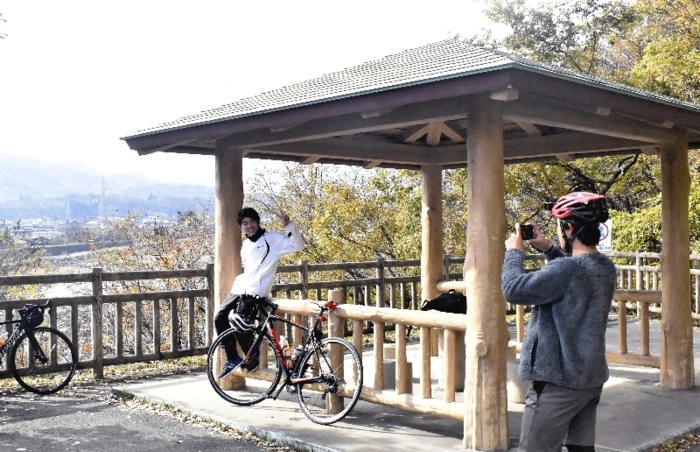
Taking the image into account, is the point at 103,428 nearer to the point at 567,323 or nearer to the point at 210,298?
the point at 210,298

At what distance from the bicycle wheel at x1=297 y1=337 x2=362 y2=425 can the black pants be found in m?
0.76

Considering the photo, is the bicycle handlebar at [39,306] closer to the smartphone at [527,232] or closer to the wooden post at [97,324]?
the wooden post at [97,324]

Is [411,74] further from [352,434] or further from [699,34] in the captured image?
[699,34]

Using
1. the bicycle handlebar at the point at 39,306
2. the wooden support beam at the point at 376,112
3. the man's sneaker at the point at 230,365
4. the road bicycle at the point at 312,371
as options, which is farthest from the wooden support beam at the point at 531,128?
the bicycle handlebar at the point at 39,306

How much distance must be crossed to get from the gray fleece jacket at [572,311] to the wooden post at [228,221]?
4694mm

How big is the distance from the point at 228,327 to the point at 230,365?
37 centimetres

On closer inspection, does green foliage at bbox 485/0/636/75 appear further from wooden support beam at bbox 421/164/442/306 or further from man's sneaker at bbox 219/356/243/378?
man's sneaker at bbox 219/356/243/378

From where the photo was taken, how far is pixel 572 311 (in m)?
3.76

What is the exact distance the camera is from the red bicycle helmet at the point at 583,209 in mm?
3777

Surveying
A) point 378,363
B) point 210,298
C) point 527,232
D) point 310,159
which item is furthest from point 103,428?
point 527,232

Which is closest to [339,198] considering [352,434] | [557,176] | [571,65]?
[557,176]

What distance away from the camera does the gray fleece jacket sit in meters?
3.74

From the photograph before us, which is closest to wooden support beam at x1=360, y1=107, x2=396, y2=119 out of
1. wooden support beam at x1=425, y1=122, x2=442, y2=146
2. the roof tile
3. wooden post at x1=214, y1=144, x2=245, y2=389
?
the roof tile

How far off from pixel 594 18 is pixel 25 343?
17.6 meters
